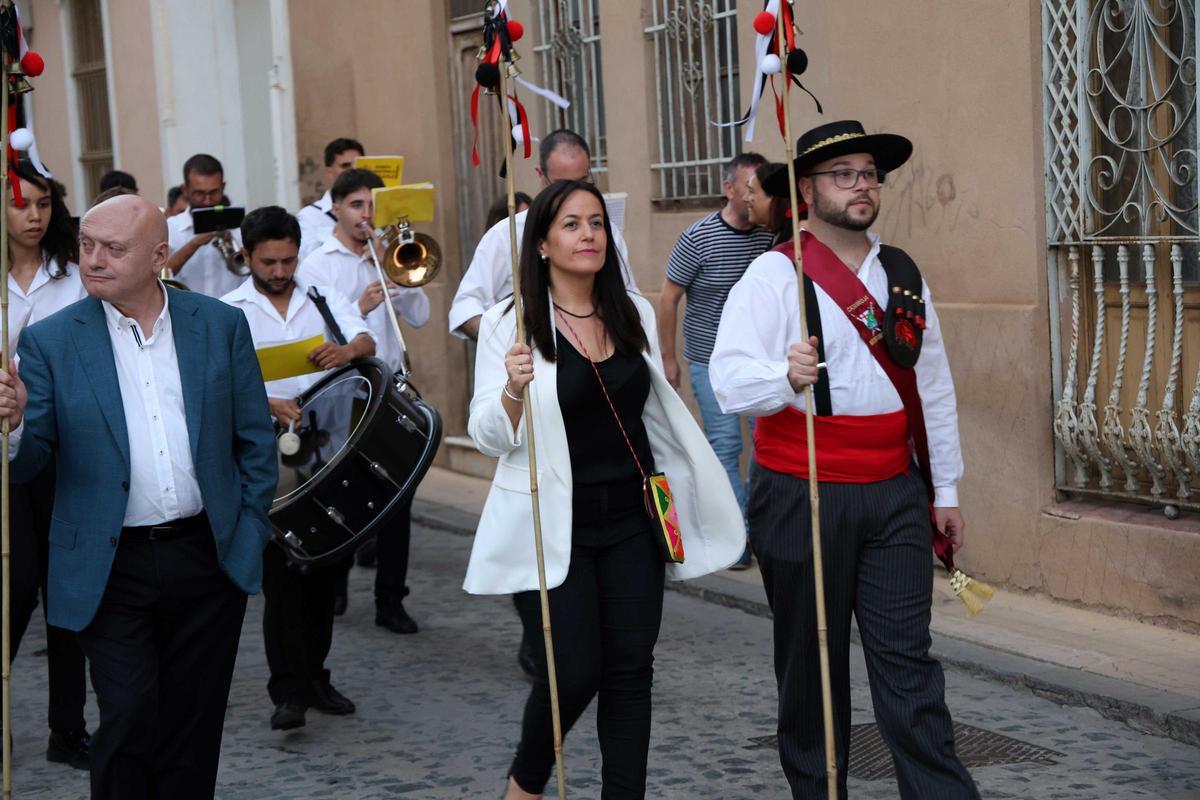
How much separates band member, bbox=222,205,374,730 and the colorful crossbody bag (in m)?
1.98

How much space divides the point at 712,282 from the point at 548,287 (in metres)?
3.90

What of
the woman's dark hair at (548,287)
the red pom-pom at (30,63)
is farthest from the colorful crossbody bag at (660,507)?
the red pom-pom at (30,63)

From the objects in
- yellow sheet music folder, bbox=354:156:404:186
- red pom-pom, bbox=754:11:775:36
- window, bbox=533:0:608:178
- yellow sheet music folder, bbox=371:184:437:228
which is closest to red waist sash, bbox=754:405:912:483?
red pom-pom, bbox=754:11:775:36

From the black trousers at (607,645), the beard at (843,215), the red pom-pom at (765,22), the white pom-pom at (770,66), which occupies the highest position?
the red pom-pom at (765,22)

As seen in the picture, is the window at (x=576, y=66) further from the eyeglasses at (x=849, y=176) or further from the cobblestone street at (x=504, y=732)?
the eyeglasses at (x=849, y=176)

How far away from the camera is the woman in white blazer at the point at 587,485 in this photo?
16.2 ft

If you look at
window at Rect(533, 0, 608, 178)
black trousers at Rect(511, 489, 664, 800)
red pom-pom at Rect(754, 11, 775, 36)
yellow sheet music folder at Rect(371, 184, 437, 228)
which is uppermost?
window at Rect(533, 0, 608, 178)

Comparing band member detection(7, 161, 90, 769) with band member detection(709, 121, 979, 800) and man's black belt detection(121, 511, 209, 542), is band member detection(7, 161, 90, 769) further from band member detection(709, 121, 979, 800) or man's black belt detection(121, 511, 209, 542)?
band member detection(709, 121, 979, 800)

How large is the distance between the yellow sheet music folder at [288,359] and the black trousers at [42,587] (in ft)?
2.89

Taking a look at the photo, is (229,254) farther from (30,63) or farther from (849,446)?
(849,446)

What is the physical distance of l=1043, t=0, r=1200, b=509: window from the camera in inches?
291

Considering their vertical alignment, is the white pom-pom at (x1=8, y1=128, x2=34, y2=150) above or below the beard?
above

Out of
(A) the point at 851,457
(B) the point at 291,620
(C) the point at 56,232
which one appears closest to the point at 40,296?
(C) the point at 56,232

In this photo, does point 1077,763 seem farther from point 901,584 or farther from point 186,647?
point 186,647
